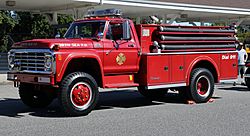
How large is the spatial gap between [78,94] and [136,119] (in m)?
1.45

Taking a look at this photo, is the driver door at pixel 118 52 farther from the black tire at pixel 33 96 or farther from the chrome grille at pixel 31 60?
the black tire at pixel 33 96

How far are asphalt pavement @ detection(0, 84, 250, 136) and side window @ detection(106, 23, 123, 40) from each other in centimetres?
182

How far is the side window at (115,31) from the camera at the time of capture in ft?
34.7

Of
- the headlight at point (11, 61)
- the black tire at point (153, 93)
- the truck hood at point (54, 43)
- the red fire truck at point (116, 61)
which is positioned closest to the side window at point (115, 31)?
the red fire truck at point (116, 61)

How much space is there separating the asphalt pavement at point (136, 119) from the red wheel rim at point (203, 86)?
0.52 meters

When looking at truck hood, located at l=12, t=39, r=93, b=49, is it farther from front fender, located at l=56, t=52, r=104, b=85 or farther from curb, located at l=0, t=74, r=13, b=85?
curb, located at l=0, t=74, r=13, b=85

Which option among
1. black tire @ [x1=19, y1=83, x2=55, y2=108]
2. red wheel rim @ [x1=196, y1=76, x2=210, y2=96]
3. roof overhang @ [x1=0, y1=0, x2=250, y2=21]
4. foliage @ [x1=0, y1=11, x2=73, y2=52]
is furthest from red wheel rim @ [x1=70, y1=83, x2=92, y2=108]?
foliage @ [x1=0, y1=11, x2=73, y2=52]

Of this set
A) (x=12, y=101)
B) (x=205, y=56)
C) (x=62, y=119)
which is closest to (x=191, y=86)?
(x=205, y=56)

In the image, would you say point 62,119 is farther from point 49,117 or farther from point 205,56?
point 205,56

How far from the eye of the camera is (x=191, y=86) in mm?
11859

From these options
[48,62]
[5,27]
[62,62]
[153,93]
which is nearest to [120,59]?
[62,62]

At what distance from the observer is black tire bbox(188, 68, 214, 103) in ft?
39.1

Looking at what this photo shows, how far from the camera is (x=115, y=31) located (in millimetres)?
10750

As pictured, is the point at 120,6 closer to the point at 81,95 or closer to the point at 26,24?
the point at 81,95
